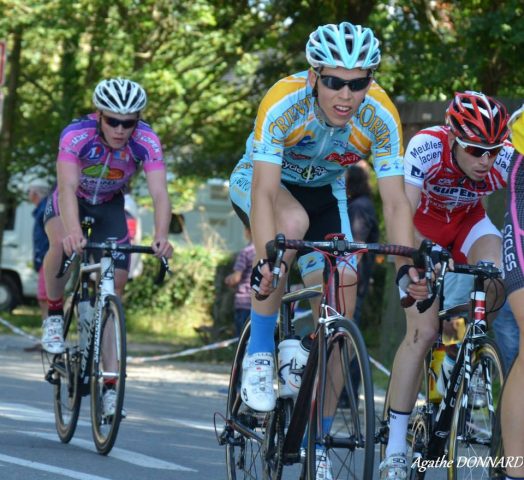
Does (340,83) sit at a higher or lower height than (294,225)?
higher

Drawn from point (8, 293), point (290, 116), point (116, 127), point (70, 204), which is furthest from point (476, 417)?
point (8, 293)

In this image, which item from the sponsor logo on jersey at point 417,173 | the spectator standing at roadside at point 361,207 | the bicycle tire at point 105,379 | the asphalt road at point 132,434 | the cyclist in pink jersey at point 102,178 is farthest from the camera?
the spectator standing at roadside at point 361,207

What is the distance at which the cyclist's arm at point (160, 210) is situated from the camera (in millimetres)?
8109

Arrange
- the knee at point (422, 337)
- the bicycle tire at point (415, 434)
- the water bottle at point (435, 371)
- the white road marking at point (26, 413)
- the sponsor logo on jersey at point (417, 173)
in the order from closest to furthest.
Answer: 1. the bicycle tire at point (415, 434)
2. the water bottle at point (435, 371)
3. the knee at point (422, 337)
4. the sponsor logo on jersey at point (417, 173)
5. the white road marking at point (26, 413)

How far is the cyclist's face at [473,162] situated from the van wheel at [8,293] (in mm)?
20395

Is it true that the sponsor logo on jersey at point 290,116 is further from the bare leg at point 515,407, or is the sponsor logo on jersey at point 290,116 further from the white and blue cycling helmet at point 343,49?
the bare leg at point 515,407

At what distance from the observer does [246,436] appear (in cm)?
622

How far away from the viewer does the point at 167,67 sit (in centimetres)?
2019

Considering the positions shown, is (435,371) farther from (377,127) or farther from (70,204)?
(70,204)

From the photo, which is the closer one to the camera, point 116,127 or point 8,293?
point 116,127

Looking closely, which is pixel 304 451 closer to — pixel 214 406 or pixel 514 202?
pixel 514 202

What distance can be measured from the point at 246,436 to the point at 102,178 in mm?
2860

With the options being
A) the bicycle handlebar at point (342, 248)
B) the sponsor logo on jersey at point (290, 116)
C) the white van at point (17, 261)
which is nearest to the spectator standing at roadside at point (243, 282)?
the sponsor logo on jersey at point (290, 116)

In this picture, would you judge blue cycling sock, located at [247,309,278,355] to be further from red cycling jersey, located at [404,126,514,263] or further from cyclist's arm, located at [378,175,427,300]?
red cycling jersey, located at [404,126,514,263]
